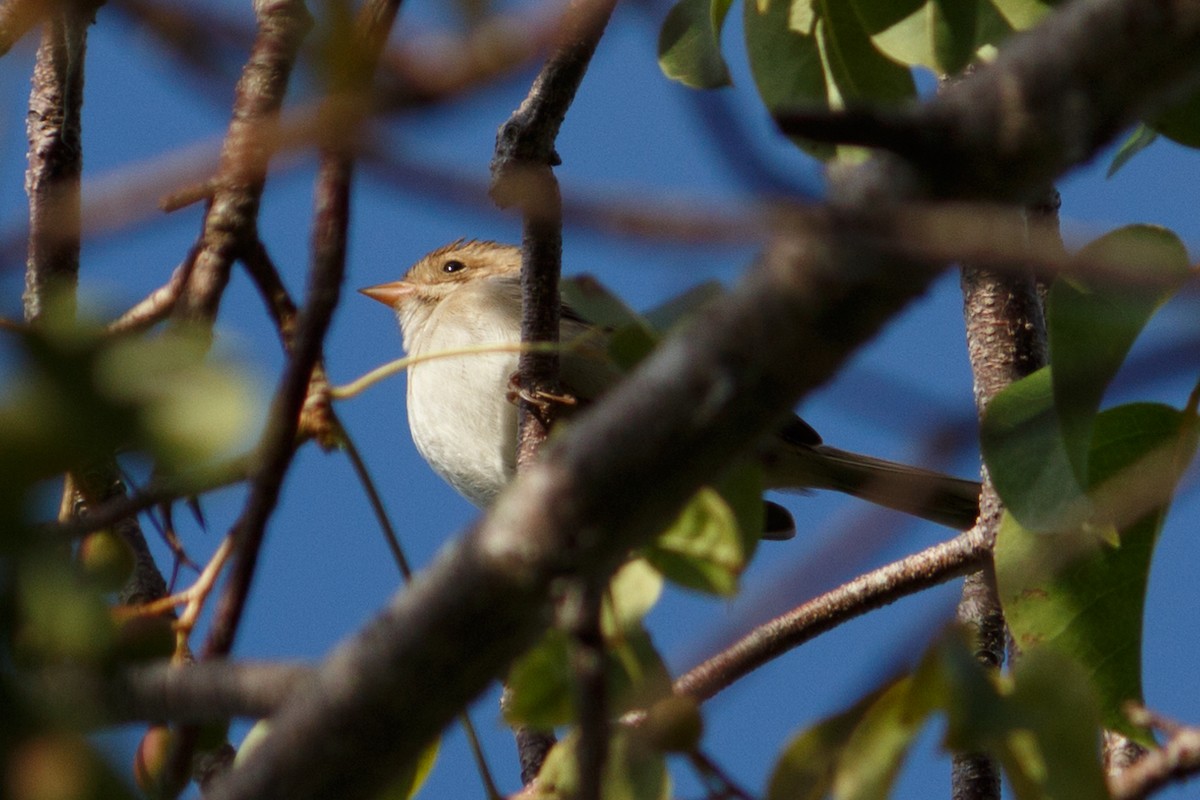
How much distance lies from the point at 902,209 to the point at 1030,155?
7.0 inches

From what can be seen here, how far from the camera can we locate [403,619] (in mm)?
1438

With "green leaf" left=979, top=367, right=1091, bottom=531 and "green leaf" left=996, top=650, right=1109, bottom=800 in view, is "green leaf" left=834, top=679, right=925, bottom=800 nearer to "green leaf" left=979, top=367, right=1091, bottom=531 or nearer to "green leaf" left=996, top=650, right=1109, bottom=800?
"green leaf" left=996, top=650, right=1109, bottom=800

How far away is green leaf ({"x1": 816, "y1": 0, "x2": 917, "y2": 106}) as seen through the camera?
9.41 feet

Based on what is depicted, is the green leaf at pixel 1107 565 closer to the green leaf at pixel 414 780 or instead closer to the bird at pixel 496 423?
the green leaf at pixel 414 780

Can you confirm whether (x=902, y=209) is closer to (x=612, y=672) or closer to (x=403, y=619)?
(x=403, y=619)

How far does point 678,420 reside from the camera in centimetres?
132

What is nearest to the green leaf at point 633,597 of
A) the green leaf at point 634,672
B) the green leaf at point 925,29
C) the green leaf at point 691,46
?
the green leaf at point 634,672

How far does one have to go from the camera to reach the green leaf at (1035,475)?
2.29m

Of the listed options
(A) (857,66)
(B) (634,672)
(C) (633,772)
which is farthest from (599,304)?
(A) (857,66)

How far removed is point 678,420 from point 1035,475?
1.21 m

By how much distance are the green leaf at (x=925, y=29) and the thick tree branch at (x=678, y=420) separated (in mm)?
1320

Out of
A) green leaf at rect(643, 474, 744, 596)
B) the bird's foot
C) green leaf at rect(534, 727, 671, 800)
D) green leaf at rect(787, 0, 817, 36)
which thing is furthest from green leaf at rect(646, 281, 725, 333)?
the bird's foot

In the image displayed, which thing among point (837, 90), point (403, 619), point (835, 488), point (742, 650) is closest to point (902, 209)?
point (403, 619)

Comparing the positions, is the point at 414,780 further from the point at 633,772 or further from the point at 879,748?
the point at 879,748
